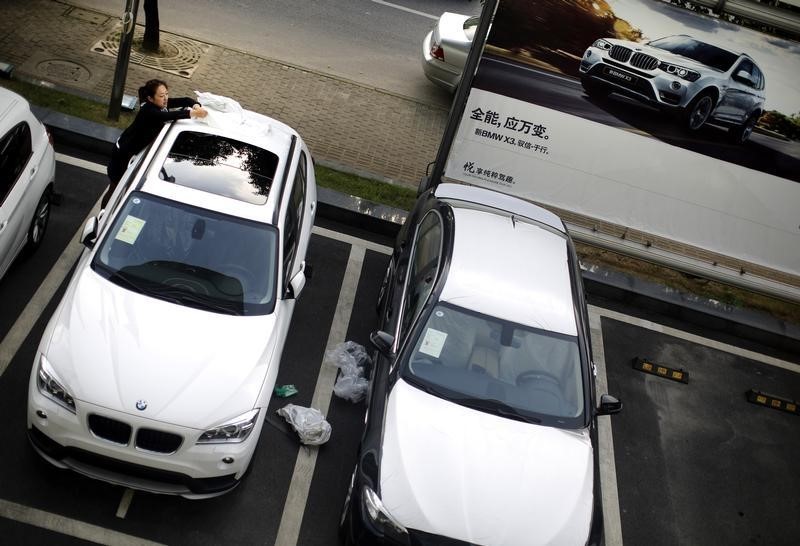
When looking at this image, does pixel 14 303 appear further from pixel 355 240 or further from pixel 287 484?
pixel 355 240

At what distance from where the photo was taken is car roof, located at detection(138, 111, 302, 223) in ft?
25.0

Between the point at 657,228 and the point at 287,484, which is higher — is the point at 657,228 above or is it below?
above

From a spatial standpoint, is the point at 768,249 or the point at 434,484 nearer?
the point at 434,484

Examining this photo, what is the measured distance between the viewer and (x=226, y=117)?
28.9 ft

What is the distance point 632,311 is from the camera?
34.6 ft

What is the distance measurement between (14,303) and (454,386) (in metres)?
4.33

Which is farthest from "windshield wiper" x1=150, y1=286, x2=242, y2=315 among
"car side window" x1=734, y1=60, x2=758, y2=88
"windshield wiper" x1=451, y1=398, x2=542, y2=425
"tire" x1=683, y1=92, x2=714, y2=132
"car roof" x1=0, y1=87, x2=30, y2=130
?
"car side window" x1=734, y1=60, x2=758, y2=88

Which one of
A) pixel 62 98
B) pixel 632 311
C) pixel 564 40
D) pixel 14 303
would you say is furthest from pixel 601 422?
pixel 62 98

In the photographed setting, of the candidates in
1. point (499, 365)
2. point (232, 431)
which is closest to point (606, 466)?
point (499, 365)

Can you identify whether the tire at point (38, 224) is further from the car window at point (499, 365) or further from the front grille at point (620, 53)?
the front grille at point (620, 53)

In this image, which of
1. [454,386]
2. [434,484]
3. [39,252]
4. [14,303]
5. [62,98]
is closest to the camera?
[434,484]

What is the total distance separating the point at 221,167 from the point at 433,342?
258cm

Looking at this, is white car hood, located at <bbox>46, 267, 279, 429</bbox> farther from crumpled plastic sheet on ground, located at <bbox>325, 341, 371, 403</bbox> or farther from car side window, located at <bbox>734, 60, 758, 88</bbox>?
car side window, located at <bbox>734, 60, 758, 88</bbox>

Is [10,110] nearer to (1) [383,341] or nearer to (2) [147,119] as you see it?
(2) [147,119]
